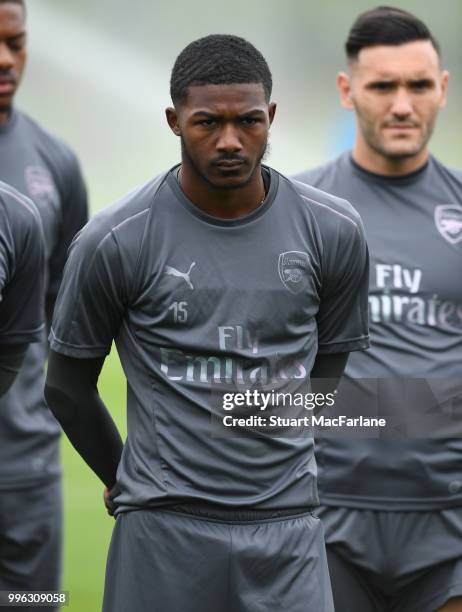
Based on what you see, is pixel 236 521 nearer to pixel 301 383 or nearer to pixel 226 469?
pixel 226 469

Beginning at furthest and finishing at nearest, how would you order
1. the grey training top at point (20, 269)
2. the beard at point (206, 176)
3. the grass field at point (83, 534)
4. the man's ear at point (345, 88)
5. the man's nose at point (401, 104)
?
the grass field at point (83, 534) → the man's ear at point (345, 88) → the man's nose at point (401, 104) → the grey training top at point (20, 269) → the beard at point (206, 176)

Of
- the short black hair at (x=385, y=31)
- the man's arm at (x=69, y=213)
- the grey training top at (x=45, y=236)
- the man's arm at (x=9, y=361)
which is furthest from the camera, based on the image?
the man's arm at (x=69, y=213)

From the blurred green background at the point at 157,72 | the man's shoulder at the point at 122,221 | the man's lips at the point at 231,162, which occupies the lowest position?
the man's shoulder at the point at 122,221

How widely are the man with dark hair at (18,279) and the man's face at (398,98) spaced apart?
1.22m

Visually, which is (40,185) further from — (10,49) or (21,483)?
(21,483)

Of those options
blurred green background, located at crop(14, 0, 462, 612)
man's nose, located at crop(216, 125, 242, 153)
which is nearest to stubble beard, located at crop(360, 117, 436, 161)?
man's nose, located at crop(216, 125, 242, 153)

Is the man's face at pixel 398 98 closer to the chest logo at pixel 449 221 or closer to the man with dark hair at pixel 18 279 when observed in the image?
the chest logo at pixel 449 221

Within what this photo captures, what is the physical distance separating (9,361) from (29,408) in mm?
786

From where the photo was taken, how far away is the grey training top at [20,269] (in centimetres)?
475

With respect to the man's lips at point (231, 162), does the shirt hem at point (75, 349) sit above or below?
below

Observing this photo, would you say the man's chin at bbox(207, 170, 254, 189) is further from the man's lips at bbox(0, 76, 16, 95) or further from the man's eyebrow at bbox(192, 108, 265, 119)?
the man's lips at bbox(0, 76, 16, 95)

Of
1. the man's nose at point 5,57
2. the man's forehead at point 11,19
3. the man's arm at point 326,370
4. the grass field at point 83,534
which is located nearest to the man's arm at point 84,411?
the man's arm at point 326,370

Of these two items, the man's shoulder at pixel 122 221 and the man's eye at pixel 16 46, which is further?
the man's eye at pixel 16 46

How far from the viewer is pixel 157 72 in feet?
91.8
